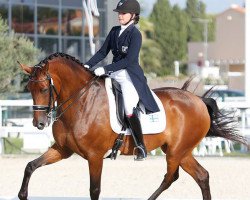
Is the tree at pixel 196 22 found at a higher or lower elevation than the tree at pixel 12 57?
higher

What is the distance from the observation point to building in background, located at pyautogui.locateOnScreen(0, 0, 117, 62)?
3047cm

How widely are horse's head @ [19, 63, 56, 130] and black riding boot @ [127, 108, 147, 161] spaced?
0.94 m

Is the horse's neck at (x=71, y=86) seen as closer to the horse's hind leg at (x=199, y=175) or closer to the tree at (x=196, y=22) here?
the horse's hind leg at (x=199, y=175)

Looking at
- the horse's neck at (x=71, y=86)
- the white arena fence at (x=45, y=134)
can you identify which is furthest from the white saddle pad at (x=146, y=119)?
the white arena fence at (x=45, y=134)

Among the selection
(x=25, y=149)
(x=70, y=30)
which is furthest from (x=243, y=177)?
(x=70, y=30)

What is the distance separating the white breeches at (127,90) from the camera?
31.7 ft

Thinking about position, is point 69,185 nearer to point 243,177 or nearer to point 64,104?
point 243,177

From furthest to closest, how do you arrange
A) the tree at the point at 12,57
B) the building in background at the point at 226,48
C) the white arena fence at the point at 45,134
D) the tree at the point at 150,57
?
the building in background at the point at 226,48
the tree at the point at 150,57
the tree at the point at 12,57
the white arena fence at the point at 45,134

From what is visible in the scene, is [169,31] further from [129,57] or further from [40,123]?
[40,123]

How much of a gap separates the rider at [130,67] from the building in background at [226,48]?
75588mm

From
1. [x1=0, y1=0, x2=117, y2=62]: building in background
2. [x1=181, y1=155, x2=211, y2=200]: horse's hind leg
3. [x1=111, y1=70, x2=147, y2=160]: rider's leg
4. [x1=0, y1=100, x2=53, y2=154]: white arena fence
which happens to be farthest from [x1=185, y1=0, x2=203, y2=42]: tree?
[x1=111, y1=70, x2=147, y2=160]: rider's leg

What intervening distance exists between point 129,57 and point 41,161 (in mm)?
1448

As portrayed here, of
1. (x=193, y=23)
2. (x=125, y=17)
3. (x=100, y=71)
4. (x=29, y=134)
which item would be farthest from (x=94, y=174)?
(x=193, y=23)

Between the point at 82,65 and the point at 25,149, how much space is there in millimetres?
10377
